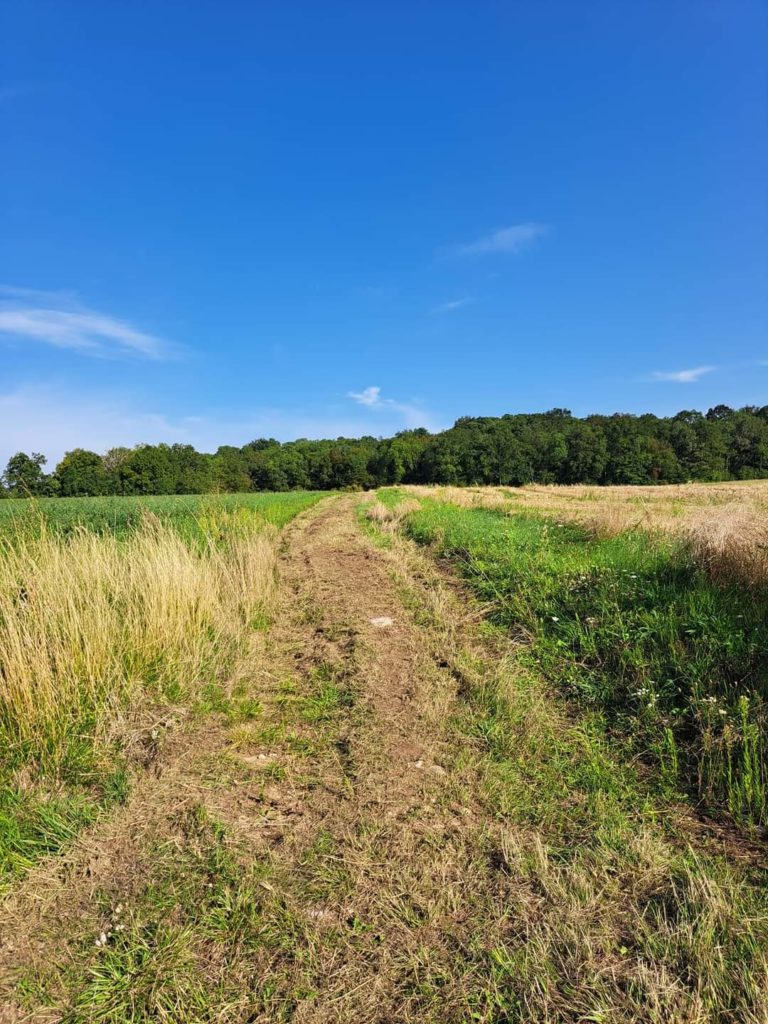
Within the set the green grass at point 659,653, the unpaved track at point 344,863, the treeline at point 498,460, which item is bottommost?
the unpaved track at point 344,863

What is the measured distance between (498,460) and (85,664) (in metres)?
76.8

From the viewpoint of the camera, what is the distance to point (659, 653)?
4.06 meters

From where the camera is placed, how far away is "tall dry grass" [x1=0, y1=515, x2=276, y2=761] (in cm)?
331

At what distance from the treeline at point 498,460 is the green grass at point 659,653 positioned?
52.3 metres

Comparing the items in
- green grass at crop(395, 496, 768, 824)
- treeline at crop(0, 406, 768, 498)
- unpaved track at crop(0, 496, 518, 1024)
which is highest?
treeline at crop(0, 406, 768, 498)

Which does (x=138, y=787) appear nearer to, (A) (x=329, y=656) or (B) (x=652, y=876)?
(A) (x=329, y=656)

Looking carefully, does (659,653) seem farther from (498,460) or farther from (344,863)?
(498,460)

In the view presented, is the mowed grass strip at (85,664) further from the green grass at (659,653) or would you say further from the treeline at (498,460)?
the treeline at (498,460)

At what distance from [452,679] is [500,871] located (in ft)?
6.95

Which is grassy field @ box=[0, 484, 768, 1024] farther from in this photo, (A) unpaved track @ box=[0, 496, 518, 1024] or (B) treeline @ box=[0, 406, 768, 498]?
(B) treeline @ box=[0, 406, 768, 498]

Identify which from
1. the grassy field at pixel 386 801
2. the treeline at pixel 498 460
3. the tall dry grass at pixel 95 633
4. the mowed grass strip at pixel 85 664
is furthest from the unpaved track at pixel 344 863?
the treeline at pixel 498 460

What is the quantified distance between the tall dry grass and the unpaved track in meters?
0.79

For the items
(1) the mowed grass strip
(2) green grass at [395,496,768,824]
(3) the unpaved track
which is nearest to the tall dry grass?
(1) the mowed grass strip

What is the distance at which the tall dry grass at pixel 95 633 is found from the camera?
3.31m
